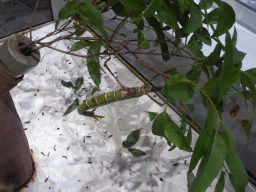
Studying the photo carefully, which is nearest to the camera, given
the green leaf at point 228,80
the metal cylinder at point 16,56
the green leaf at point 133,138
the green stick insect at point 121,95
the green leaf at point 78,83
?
the green leaf at point 228,80

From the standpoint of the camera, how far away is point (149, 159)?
2.29ft

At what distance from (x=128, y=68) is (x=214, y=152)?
70 cm

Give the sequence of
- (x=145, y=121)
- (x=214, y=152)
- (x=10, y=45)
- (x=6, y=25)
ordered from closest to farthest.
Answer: (x=214, y=152)
(x=10, y=45)
(x=145, y=121)
(x=6, y=25)

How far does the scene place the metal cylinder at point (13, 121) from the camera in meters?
0.39

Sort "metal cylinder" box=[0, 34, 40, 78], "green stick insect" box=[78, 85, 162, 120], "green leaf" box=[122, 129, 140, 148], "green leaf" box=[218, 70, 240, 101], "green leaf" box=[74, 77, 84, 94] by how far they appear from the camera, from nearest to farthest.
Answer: "green leaf" box=[218, 70, 240, 101], "metal cylinder" box=[0, 34, 40, 78], "green stick insect" box=[78, 85, 162, 120], "green leaf" box=[122, 129, 140, 148], "green leaf" box=[74, 77, 84, 94]

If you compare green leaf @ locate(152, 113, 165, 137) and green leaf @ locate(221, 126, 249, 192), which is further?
green leaf @ locate(152, 113, 165, 137)

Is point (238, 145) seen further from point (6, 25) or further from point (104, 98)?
point (6, 25)

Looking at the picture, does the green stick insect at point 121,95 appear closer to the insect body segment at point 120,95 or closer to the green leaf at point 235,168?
the insect body segment at point 120,95

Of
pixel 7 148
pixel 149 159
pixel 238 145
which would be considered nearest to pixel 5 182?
pixel 7 148

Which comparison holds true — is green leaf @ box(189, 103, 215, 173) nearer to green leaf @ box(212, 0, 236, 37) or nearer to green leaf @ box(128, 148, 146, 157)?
green leaf @ box(212, 0, 236, 37)

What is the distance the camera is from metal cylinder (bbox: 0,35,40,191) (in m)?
0.39

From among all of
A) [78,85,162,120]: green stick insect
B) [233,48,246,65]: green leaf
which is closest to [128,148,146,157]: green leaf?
[78,85,162,120]: green stick insect

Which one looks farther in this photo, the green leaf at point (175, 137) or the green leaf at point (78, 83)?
the green leaf at point (78, 83)

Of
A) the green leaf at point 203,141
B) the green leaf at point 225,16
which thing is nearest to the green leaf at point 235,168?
the green leaf at point 203,141
